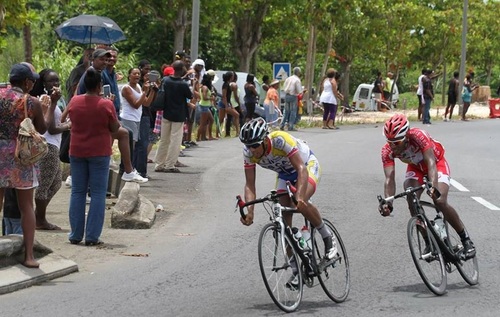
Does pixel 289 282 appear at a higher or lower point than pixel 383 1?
lower

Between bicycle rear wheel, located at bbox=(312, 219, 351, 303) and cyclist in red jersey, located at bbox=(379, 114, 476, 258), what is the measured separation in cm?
59

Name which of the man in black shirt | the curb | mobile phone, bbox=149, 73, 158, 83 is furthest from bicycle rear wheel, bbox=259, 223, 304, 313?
the man in black shirt

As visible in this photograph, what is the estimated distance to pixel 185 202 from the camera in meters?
15.3

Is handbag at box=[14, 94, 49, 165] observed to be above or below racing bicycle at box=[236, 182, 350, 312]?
above

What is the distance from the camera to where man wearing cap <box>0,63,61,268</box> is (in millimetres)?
9788

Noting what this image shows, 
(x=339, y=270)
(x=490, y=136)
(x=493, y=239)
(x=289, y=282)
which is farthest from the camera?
(x=490, y=136)

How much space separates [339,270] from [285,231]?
0.93 metres

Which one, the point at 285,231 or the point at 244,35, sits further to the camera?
the point at 244,35

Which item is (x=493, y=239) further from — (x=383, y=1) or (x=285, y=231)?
(x=383, y=1)

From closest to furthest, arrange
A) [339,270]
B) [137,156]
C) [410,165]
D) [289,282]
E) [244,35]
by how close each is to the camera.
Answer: [289,282] → [339,270] → [410,165] → [137,156] → [244,35]

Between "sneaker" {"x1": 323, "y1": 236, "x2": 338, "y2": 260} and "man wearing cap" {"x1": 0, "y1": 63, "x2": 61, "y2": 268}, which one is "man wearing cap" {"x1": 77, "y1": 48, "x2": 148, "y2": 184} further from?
"sneaker" {"x1": 323, "y1": 236, "x2": 338, "y2": 260}

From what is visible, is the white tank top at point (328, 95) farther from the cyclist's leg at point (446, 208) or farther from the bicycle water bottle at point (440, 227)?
the bicycle water bottle at point (440, 227)

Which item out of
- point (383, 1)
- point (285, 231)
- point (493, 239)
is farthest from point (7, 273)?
point (383, 1)

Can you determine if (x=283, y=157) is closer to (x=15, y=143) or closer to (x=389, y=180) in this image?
(x=389, y=180)
